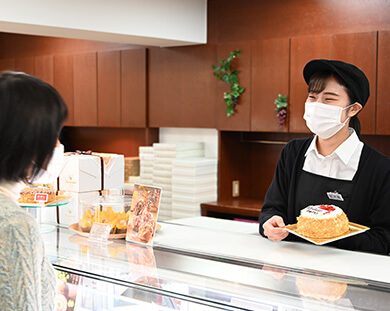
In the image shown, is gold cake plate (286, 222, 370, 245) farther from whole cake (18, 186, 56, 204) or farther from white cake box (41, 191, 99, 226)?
whole cake (18, 186, 56, 204)

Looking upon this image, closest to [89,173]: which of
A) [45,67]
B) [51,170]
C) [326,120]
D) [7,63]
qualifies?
[326,120]

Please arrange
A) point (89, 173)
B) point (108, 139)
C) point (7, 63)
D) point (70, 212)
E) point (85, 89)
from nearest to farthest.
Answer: point (70, 212) → point (89, 173) → point (85, 89) → point (108, 139) → point (7, 63)

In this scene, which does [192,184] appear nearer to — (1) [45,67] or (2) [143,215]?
(1) [45,67]

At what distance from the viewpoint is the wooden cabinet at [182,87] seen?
194 inches

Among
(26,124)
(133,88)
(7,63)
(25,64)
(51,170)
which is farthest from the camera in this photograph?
(7,63)

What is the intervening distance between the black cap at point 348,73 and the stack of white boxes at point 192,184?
272 cm

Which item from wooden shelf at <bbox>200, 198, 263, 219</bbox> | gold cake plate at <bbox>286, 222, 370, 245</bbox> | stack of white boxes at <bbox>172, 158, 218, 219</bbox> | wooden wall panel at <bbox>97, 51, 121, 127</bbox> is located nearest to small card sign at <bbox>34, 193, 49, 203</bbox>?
gold cake plate at <bbox>286, 222, 370, 245</bbox>

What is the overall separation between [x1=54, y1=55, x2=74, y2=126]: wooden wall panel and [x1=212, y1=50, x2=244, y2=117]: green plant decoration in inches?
75.3

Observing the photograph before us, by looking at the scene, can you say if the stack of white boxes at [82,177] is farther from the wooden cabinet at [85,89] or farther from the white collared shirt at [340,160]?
the wooden cabinet at [85,89]

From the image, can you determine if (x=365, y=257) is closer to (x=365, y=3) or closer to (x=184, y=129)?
(x=365, y=3)

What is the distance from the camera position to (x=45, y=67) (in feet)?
20.8

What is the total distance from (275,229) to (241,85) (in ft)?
9.17

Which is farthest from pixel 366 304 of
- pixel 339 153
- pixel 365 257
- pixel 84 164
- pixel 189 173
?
pixel 189 173

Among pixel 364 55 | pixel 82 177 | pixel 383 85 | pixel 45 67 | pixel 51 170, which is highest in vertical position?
pixel 45 67
